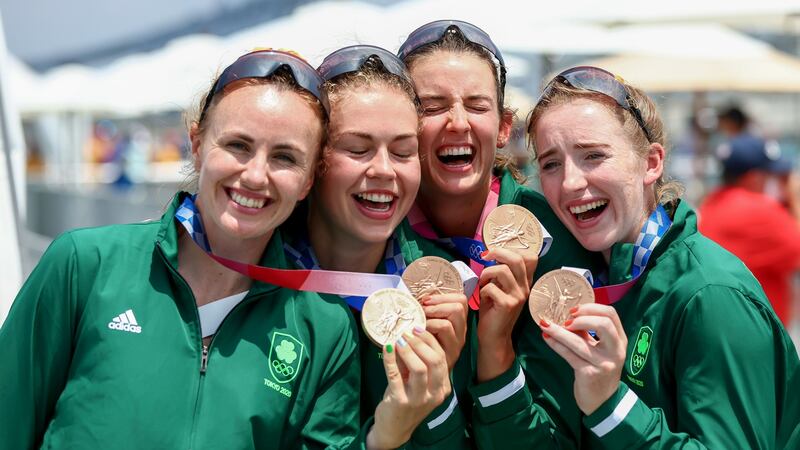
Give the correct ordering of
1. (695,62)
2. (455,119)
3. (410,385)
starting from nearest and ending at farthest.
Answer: (410,385) < (455,119) < (695,62)

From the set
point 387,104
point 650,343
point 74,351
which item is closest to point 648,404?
point 650,343

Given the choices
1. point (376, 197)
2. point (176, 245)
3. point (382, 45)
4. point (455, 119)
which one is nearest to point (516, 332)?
point (376, 197)

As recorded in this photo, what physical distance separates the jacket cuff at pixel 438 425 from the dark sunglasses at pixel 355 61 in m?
1.13

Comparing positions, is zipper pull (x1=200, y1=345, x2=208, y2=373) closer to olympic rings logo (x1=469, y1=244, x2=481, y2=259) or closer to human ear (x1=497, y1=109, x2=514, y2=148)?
olympic rings logo (x1=469, y1=244, x2=481, y2=259)

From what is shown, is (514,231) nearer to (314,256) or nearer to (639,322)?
(639,322)

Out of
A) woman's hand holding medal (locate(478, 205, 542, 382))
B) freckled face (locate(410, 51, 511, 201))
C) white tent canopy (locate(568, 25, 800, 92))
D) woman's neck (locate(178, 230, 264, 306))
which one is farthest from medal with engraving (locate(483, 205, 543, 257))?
white tent canopy (locate(568, 25, 800, 92))

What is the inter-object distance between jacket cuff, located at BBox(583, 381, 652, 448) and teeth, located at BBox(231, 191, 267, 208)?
1.18 meters

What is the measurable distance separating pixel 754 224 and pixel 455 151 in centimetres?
463

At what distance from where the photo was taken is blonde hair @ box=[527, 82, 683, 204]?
3367 millimetres

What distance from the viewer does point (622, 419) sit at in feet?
9.50

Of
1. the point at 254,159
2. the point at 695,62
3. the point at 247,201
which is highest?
the point at 254,159

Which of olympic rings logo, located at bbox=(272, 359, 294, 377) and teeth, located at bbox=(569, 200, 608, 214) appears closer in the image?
olympic rings logo, located at bbox=(272, 359, 294, 377)

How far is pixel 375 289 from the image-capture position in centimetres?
320

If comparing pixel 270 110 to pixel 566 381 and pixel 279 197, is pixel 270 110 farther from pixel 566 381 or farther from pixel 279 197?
pixel 566 381
